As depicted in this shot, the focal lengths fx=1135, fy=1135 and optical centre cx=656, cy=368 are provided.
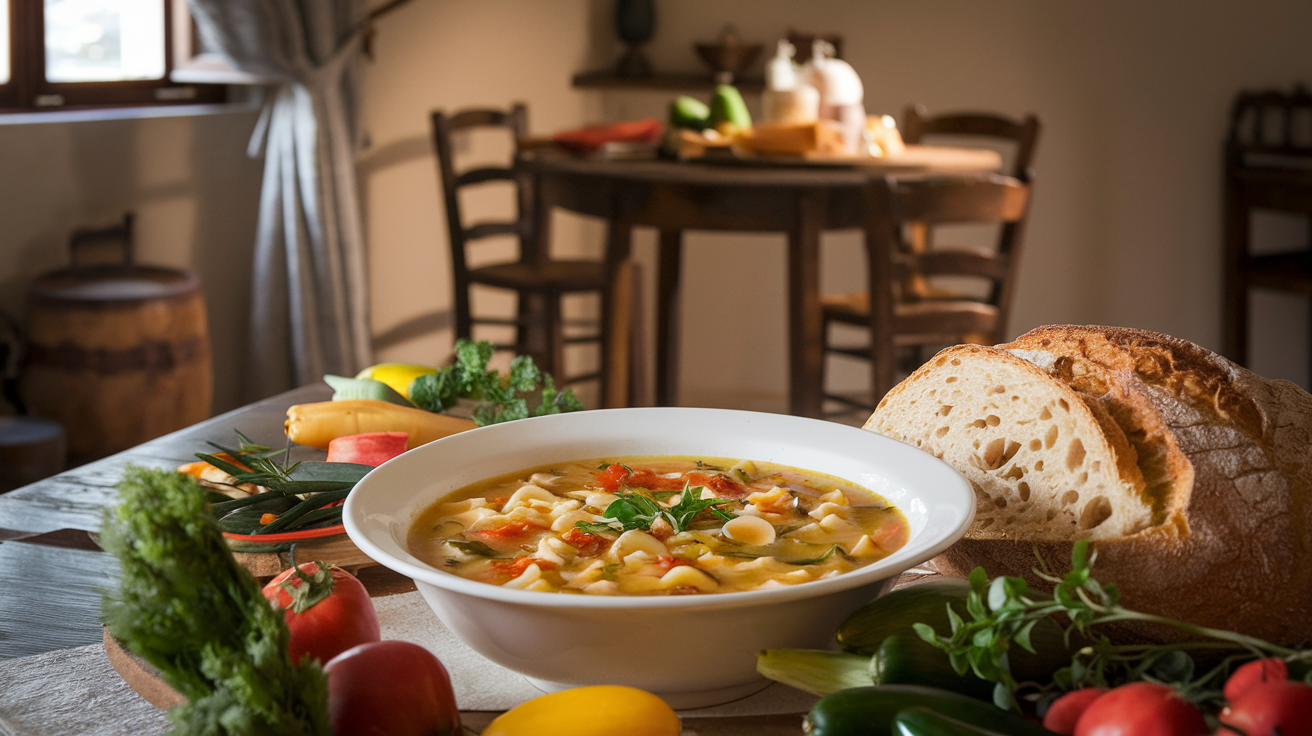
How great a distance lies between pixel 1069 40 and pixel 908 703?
203 inches

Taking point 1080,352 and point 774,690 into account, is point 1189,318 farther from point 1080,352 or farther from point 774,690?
point 774,690

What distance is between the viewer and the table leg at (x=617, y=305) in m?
3.42

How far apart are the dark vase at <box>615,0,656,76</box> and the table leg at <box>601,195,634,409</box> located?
1.86m

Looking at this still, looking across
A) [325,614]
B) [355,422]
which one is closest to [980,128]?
[355,422]

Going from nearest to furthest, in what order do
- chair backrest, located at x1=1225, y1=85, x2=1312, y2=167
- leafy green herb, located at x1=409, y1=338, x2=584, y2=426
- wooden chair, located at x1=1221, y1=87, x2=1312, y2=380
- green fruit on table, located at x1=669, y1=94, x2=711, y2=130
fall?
leafy green herb, located at x1=409, y1=338, x2=584, y2=426 < green fruit on table, located at x1=669, y1=94, x2=711, y2=130 < wooden chair, located at x1=1221, y1=87, x2=1312, y2=380 < chair backrest, located at x1=1225, y1=85, x2=1312, y2=167

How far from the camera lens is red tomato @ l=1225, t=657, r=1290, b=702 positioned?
551 mm

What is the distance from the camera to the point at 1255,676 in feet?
1.82

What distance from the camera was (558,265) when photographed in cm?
431

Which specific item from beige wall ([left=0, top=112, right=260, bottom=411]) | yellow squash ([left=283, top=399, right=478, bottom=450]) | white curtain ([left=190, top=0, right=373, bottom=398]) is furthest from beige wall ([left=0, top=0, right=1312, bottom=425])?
yellow squash ([left=283, top=399, right=478, bottom=450])

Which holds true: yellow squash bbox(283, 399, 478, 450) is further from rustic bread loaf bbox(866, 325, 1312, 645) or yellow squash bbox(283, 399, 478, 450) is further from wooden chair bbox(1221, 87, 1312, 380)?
wooden chair bbox(1221, 87, 1312, 380)

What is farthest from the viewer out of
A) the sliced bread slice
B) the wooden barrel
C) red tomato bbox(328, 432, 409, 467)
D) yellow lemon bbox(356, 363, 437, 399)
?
the wooden barrel

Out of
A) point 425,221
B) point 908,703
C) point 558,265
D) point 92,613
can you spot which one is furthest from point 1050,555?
point 425,221

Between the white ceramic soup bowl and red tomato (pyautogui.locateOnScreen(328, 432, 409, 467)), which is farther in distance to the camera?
red tomato (pyautogui.locateOnScreen(328, 432, 409, 467))

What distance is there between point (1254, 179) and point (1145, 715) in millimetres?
4931
